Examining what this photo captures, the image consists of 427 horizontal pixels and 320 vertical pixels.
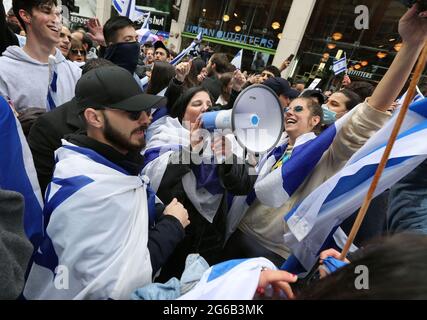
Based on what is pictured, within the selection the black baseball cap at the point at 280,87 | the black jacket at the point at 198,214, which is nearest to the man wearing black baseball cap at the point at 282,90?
the black baseball cap at the point at 280,87

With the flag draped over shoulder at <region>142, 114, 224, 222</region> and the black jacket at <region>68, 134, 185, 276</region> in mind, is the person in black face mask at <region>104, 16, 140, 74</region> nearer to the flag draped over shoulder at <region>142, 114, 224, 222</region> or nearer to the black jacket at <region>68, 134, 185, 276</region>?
the flag draped over shoulder at <region>142, 114, 224, 222</region>

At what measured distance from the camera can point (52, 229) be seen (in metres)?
1.14

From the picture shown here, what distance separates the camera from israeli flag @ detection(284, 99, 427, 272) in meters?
1.21

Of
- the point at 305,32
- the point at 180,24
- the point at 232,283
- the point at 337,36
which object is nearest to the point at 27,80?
the point at 232,283

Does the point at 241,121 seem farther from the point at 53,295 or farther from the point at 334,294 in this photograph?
the point at 53,295

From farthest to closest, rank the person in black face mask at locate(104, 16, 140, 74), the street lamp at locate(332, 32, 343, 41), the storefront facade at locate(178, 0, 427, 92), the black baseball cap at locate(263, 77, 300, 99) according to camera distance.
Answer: the street lamp at locate(332, 32, 343, 41), the storefront facade at locate(178, 0, 427, 92), the black baseball cap at locate(263, 77, 300, 99), the person in black face mask at locate(104, 16, 140, 74)

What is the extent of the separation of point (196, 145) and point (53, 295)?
3.41 ft

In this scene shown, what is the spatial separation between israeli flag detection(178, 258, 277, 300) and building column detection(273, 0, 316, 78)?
16.0 metres

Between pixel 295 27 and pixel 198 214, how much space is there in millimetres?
15946

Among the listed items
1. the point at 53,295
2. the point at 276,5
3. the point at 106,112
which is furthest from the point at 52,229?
the point at 276,5

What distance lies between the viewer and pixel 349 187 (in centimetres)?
132

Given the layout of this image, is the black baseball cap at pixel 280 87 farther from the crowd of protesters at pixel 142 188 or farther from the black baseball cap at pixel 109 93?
the black baseball cap at pixel 109 93

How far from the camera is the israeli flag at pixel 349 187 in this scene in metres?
1.21

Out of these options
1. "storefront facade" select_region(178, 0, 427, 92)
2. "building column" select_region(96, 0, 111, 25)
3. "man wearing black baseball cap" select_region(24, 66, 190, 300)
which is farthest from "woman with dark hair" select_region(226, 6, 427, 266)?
"building column" select_region(96, 0, 111, 25)
